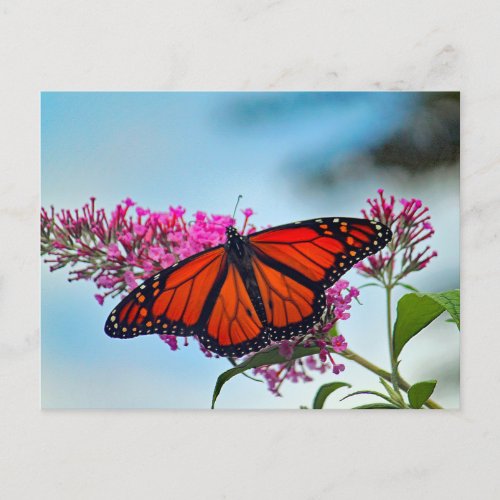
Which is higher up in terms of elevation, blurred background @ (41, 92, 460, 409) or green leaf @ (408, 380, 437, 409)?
blurred background @ (41, 92, 460, 409)

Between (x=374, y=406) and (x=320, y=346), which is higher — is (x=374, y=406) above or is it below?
below

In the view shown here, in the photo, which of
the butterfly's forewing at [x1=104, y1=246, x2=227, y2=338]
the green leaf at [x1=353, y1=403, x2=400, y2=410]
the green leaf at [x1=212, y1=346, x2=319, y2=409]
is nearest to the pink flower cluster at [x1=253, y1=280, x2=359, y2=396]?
the green leaf at [x1=212, y1=346, x2=319, y2=409]

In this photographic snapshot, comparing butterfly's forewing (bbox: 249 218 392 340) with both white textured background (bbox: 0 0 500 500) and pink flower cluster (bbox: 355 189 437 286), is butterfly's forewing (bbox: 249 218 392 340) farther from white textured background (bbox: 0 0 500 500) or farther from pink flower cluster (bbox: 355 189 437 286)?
white textured background (bbox: 0 0 500 500)

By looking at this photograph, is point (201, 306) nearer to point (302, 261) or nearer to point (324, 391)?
point (302, 261)
